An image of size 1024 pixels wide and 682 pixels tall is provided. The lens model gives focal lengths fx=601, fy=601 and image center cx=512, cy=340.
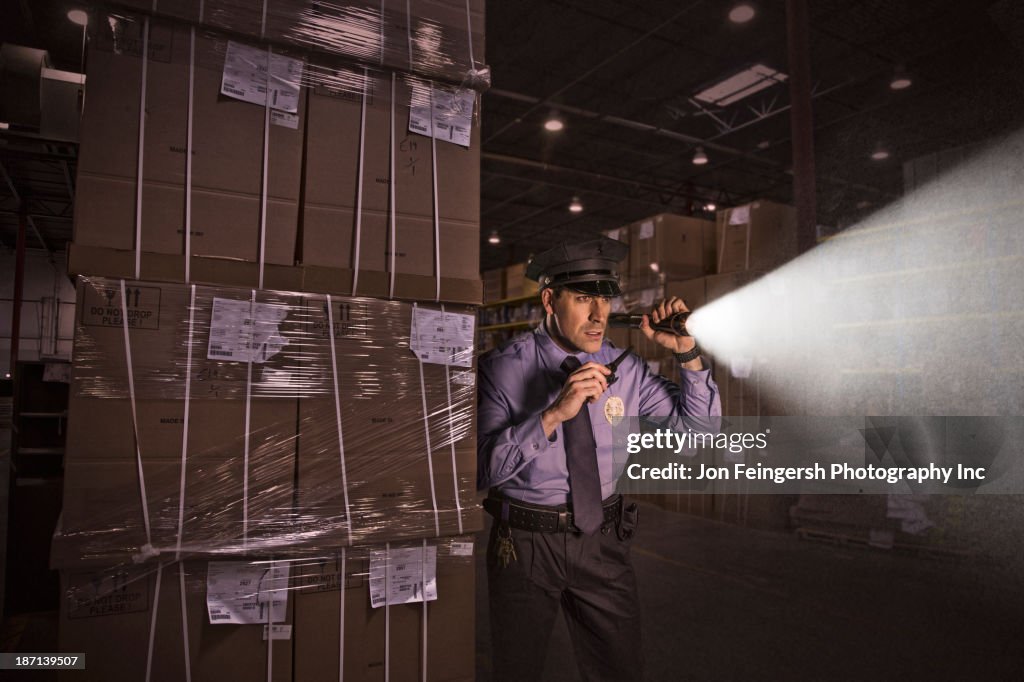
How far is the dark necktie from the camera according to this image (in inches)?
77.4

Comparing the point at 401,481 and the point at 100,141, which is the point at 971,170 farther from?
the point at 100,141

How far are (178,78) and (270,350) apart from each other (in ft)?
2.31

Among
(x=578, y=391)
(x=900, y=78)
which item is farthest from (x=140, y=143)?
(x=900, y=78)

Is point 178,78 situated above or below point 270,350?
above

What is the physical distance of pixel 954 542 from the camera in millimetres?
4672

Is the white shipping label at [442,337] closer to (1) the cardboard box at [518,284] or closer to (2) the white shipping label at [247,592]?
(2) the white shipping label at [247,592]

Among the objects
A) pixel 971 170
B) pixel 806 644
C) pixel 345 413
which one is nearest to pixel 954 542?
pixel 806 644

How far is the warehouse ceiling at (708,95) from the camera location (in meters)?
6.79

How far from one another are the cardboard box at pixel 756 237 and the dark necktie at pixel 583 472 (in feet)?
15.6

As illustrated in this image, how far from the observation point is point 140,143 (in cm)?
143

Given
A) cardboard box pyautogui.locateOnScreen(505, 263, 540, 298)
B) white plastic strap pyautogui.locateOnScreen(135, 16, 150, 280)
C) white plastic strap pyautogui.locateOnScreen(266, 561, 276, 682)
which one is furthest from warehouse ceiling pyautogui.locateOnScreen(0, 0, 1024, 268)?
white plastic strap pyautogui.locateOnScreen(266, 561, 276, 682)

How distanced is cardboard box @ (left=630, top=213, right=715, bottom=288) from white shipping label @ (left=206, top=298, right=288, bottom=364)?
5595 millimetres

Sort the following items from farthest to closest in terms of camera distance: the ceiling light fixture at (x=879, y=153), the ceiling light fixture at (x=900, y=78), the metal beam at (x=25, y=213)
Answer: the metal beam at (x=25, y=213), the ceiling light fixture at (x=879, y=153), the ceiling light fixture at (x=900, y=78)

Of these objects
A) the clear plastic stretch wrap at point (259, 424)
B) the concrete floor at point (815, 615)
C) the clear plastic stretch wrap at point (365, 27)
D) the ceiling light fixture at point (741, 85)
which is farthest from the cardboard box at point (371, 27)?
the ceiling light fixture at point (741, 85)
